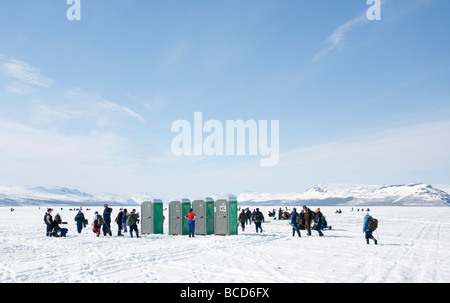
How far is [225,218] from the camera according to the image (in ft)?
67.1

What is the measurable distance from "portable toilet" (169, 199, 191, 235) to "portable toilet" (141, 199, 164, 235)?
99 centimetres

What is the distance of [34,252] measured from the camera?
13.4 m

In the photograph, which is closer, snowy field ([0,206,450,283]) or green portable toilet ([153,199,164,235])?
snowy field ([0,206,450,283])

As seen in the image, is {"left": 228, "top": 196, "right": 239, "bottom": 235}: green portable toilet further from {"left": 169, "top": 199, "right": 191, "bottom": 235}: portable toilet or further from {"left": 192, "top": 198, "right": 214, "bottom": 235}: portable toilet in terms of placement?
{"left": 169, "top": 199, "right": 191, "bottom": 235}: portable toilet

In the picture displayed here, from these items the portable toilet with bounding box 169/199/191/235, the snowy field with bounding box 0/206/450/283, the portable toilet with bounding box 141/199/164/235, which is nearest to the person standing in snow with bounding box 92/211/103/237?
the portable toilet with bounding box 141/199/164/235

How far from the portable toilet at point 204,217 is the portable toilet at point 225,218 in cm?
28

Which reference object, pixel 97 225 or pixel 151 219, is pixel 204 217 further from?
pixel 97 225

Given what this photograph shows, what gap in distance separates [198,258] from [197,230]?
29.3ft

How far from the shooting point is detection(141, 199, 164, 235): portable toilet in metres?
21.3
